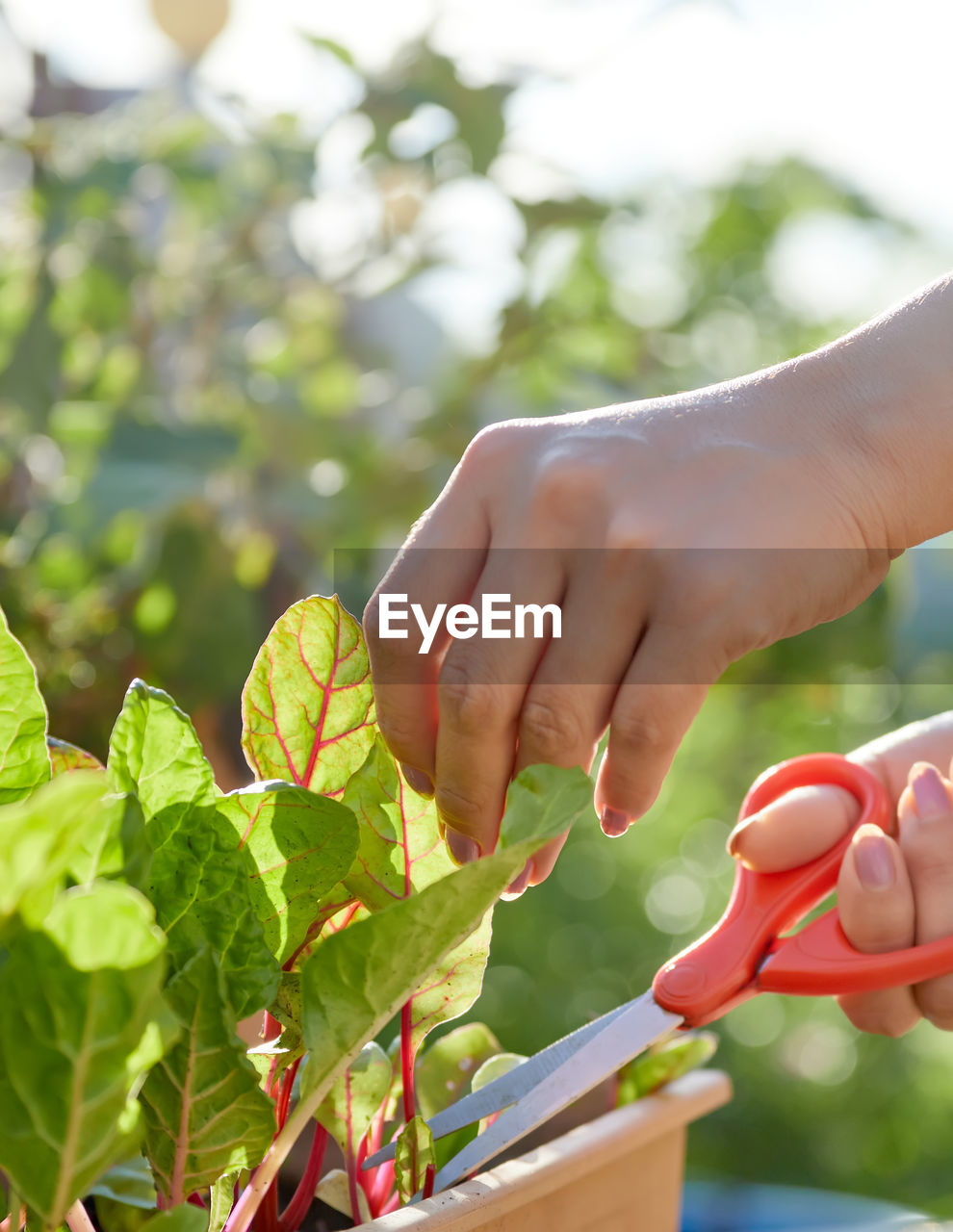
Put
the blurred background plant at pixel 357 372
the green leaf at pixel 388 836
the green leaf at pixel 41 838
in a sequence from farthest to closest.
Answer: the blurred background plant at pixel 357 372, the green leaf at pixel 388 836, the green leaf at pixel 41 838

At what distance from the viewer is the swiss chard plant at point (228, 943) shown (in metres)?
0.17

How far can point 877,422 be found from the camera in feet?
0.97

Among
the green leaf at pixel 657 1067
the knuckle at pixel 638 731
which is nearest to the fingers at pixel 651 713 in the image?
the knuckle at pixel 638 731

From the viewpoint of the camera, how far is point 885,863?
1.06 feet

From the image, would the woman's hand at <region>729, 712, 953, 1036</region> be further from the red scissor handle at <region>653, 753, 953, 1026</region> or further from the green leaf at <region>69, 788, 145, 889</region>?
the green leaf at <region>69, 788, 145, 889</region>

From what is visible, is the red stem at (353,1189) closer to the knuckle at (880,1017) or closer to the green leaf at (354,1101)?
the green leaf at (354,1101)

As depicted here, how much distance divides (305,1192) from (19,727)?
0.43ft

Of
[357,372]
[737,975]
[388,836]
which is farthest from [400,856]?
[357,372]

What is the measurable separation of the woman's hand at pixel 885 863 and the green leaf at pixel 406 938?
5.5 inches

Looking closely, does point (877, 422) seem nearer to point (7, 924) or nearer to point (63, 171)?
point (7, 924)

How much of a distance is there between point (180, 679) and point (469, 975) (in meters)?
0.52

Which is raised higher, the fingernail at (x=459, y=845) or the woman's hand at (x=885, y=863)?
the fingernail at (x=459, y=845)

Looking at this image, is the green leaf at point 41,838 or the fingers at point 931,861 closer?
the green leaf at point 41,838

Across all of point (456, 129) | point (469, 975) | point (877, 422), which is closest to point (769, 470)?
point (877, 422)
